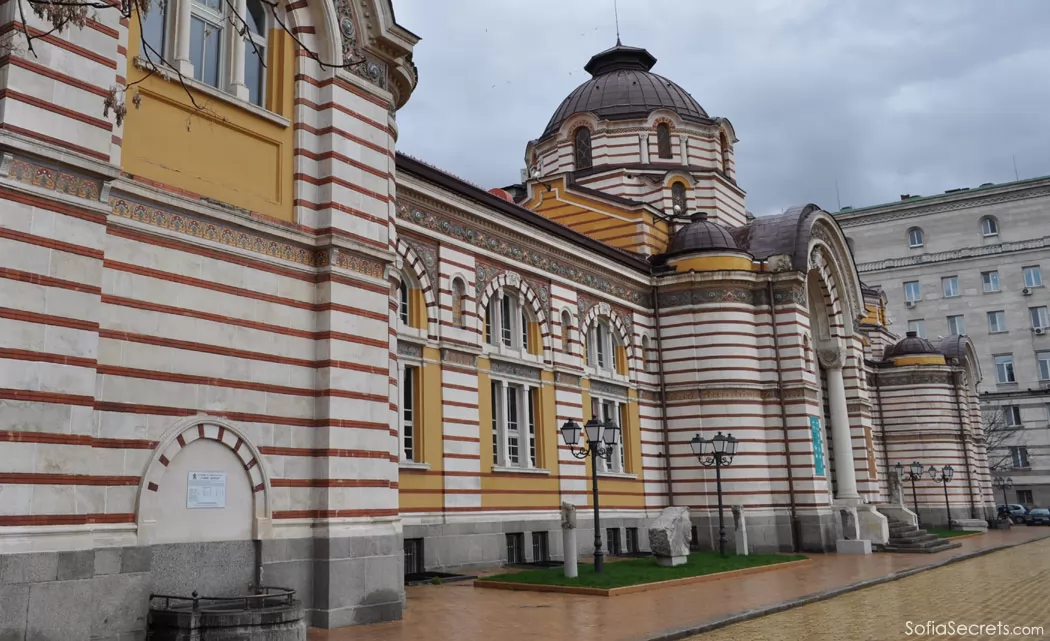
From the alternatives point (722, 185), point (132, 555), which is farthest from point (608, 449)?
point (722, 185)

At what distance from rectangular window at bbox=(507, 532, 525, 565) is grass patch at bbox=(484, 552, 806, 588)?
1878mm

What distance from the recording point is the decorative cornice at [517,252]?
22094 millimetres

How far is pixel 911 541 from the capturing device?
2975 cm

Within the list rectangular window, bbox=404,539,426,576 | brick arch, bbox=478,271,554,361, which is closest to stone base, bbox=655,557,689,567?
rectangular window, bbox=404,539,426,576

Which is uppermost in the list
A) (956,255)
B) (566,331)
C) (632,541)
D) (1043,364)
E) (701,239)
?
(956,255)

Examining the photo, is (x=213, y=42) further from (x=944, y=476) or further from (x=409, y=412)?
(x=944, y=476)

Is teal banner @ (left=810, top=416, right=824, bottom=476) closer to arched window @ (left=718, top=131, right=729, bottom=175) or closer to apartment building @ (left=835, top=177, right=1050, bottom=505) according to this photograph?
arched window @ (left=718, top=131, right=729, bottom=175)

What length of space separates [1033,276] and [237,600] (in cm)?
6333

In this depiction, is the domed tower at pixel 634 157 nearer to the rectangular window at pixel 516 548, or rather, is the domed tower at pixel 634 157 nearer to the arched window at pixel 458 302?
the arched window at pixel 458 302

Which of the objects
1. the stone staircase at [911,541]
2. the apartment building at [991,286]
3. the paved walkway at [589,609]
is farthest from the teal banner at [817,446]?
the apartment building at [991,286]

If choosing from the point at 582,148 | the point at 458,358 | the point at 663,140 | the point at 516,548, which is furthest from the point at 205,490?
the point at 663,140

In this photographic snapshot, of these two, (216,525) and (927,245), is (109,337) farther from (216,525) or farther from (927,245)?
(927,245)

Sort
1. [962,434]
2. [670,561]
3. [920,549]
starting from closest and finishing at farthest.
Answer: [670,561] → [920,549] → [962,434]

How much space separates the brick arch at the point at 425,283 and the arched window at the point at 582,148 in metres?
17.0
